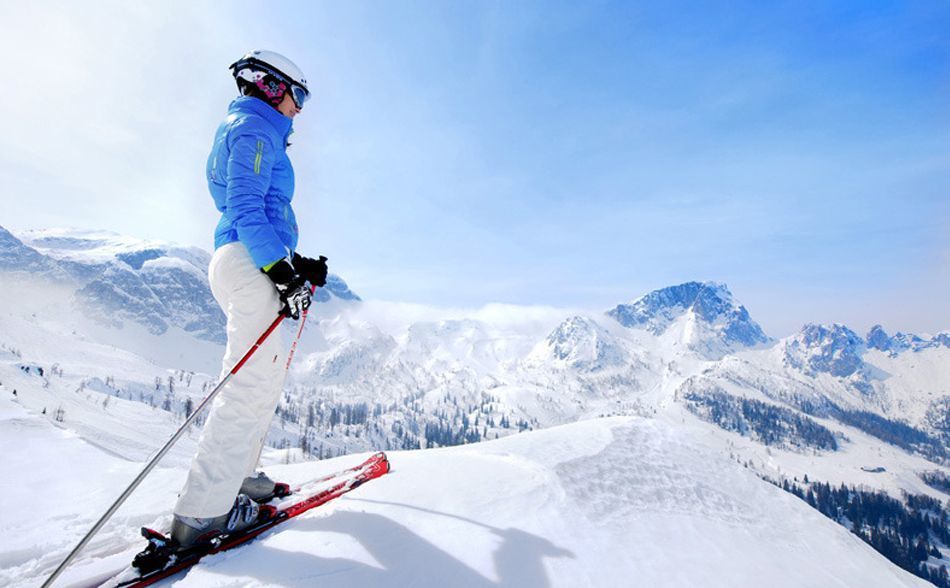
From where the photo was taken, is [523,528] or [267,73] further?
[267,73]

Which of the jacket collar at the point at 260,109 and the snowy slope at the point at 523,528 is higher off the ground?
the jacket collar at the point at 260,109

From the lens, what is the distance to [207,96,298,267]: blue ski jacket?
4078mm

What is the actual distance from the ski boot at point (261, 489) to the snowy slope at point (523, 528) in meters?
0.84

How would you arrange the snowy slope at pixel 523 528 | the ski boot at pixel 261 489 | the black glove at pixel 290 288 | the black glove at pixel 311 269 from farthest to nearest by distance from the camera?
the ski boot at pixel 261 489
the black glove at pixel 311 269
the black glove at pixel 290 288
the snowy slope at pixel 523 528

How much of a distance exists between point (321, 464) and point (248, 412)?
3107 millimetres

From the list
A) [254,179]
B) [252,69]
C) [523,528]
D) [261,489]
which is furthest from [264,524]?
[252,69]

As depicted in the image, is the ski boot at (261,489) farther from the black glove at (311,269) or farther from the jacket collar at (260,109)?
the jacket collar at (260,109)

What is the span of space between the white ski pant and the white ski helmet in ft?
5.71

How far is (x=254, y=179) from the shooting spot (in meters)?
4.26

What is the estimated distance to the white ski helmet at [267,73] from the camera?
4.58 m

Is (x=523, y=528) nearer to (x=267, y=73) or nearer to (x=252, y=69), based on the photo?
(x=267, y=73)

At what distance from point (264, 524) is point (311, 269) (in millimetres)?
2401

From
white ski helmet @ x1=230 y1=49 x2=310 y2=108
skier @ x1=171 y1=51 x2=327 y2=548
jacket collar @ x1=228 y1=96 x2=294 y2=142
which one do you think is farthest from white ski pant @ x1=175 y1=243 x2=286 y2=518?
white ski helmet @ x1=230 y1=49 x2=310 y2=108

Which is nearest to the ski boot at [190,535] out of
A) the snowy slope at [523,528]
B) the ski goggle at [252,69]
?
the snowy slope at [523,528]
